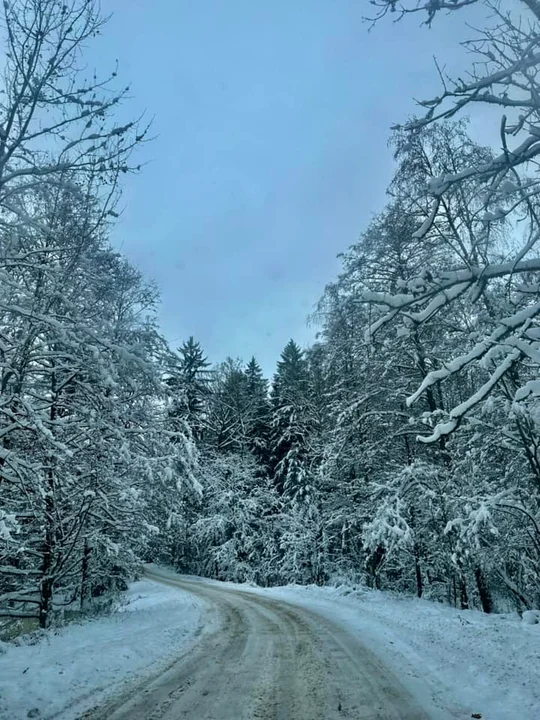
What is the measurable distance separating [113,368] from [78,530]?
497 centimetres

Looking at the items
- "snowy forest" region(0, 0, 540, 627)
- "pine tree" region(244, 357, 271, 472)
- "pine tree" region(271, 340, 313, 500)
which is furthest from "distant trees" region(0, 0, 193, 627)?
"pine tree" region(244, 357, 271, 472)

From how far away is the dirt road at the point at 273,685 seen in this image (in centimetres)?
503

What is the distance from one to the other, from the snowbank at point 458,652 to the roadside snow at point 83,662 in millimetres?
3683

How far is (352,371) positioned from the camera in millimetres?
16500

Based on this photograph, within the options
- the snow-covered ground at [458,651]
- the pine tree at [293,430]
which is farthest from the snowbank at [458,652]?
the pine tree at [293,430]

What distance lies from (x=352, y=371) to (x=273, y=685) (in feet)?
37.6

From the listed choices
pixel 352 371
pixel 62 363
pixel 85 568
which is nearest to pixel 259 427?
pixel 352 371

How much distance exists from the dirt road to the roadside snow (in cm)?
37

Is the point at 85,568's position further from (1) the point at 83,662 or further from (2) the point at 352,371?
(2) the point at 352,371

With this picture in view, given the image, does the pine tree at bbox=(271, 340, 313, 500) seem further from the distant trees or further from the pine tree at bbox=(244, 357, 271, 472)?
the distant trees

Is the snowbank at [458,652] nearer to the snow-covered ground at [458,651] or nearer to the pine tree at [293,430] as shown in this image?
the snow-covered ground at [458,651]

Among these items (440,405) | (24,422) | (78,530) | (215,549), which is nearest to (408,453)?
(440,405)

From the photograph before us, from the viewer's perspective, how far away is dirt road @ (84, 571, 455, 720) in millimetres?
5027

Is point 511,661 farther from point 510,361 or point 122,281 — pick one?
point 122,281
